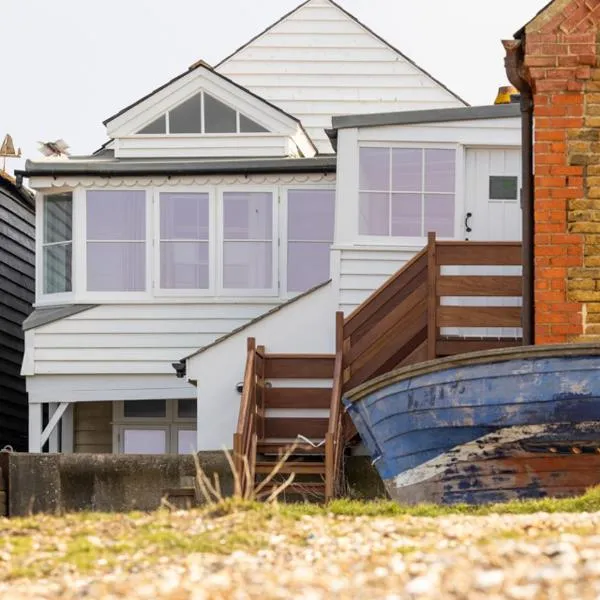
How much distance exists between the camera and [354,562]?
26.2 feet

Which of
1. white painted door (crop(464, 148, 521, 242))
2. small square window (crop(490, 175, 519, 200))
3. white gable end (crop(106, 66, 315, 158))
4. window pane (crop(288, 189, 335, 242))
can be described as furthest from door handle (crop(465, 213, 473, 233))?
white gable end (crop(106, 66, 315, 158))

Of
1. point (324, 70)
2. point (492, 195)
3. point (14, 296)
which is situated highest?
point (324, 70)

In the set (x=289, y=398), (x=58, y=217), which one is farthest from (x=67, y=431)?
(x=289, y=398)

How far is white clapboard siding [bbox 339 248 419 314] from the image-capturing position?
792 inches

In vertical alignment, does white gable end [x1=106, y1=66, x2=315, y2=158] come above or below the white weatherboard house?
above

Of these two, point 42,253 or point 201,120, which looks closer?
point 42,253

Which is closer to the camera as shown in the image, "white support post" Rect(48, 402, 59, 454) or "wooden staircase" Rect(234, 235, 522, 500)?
"wooden staircase" Rect(234, 235, 522, 500)

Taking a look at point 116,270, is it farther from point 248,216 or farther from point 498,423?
point 498,423

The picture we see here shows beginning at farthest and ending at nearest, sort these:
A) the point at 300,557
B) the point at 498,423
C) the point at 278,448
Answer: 1. the point at 278,448
2. the point at 498,423
3. the point at 300,557

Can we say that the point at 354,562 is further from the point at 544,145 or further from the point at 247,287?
the point at 247,287

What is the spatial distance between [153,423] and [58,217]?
3.59 metres

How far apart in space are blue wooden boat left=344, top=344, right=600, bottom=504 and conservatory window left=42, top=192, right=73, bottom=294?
396 inches

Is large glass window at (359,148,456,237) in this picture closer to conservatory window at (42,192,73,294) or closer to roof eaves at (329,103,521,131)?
roof eaves at (329,103,521,131)

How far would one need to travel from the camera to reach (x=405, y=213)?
20.7 meters
